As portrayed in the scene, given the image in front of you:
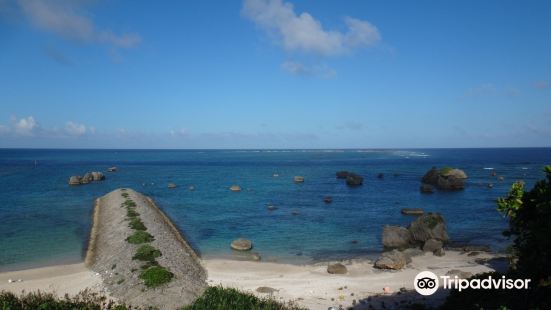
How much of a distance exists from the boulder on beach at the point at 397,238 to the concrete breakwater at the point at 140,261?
20448mm

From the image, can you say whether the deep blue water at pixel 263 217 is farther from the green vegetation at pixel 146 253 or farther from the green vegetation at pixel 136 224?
the green vegetation at pixel 146 253

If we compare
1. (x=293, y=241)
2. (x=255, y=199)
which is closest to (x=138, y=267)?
(x=293, y=241)

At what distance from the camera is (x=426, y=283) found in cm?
2608

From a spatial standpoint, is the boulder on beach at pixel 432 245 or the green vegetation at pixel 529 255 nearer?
the green vegetation at pixel 529 255

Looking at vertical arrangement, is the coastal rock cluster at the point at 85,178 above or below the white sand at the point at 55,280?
above

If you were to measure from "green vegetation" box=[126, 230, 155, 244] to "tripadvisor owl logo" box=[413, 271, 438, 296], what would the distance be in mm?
24928

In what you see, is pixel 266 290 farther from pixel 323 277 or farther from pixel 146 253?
pixel 146 253

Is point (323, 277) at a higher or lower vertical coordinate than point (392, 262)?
lower

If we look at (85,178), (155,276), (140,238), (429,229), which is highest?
(85,178)

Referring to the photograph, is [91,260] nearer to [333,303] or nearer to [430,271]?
[333,303]

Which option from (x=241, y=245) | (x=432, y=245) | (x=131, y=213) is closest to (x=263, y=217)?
(x=241, y=245)

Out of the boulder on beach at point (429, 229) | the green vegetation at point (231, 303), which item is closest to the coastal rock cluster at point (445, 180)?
the boulder on beach at point (429, 229)
